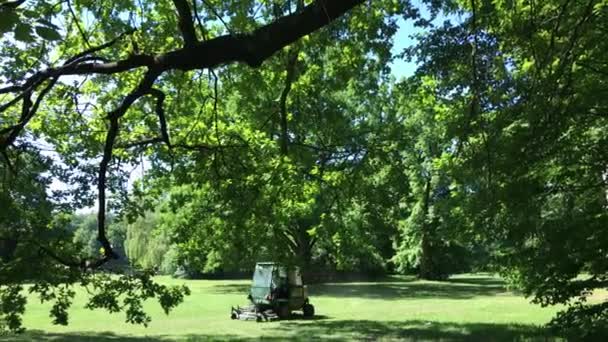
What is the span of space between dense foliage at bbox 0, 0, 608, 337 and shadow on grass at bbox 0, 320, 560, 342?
2.73m

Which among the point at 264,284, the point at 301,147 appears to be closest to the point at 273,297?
the point at 264,284

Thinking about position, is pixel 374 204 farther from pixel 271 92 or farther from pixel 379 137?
pixel 271 92

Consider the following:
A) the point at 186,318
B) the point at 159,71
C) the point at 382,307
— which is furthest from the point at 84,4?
the point at 382,307

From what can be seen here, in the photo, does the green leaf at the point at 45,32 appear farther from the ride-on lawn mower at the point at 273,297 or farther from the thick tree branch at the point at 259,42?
the ride-on lawn mower at the point at 273,297

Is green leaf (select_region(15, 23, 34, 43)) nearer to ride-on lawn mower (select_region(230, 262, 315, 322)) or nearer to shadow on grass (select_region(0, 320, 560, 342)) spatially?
shadow on grass (select_region(0, 320, 560, 342))

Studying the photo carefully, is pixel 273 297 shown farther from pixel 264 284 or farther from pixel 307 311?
pixel 307 311

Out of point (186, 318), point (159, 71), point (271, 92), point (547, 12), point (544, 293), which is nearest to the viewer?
point (159, 71)

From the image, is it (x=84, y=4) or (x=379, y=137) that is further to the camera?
(x=379, y=137)

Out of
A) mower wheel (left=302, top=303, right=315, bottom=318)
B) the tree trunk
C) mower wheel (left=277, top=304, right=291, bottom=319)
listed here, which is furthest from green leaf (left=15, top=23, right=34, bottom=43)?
the tree trunk

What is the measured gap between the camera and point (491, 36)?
10.1 m

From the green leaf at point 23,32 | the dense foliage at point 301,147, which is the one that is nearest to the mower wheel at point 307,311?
the dense foliage at point 301,147

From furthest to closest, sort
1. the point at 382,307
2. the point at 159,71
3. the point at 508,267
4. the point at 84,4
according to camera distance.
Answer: the point at 382,307 < the point at 508,267 < the point at 84,4 < the point at 159,71

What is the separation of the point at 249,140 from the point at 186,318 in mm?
12562

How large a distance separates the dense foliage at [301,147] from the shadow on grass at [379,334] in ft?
8.95
